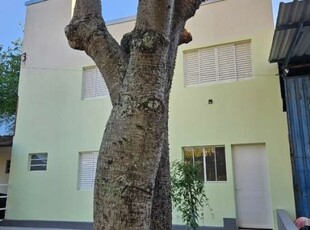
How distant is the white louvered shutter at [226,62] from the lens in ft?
30.2

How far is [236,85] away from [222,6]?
2478mm

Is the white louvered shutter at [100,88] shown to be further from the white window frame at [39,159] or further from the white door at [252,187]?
the white door at [252,187]

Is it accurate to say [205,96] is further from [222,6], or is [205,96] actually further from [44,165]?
[44,165]

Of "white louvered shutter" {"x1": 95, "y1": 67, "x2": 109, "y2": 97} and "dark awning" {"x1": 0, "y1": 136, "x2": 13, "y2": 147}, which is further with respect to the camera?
"dark awning" {"x1": 0, "y1": 136, "x2": 13, "y2": 147}

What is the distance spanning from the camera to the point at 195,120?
9.29 m

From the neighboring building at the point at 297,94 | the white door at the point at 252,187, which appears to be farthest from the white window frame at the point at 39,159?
the neighboring building at the point at 297,94

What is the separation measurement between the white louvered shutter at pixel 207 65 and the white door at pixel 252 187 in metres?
2.14

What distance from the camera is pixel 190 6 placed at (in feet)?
10.5

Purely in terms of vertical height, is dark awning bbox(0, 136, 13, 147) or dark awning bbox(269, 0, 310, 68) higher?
dark awning bbox(269, 0, 310, 68)

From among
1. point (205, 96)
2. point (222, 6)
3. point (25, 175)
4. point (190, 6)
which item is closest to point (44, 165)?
point (25, 175)

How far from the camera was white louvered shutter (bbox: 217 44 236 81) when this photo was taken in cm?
920

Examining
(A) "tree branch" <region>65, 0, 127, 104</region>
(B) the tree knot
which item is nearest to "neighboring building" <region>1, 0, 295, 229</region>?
(A) "tree branch" <region>65, 0, 127, 104</region>

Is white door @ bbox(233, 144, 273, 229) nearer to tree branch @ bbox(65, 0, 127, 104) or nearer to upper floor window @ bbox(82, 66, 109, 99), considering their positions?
upper floor window @ bbox(82, 66, 109, 99)

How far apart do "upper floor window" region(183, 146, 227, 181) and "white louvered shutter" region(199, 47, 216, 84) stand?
199 cm
